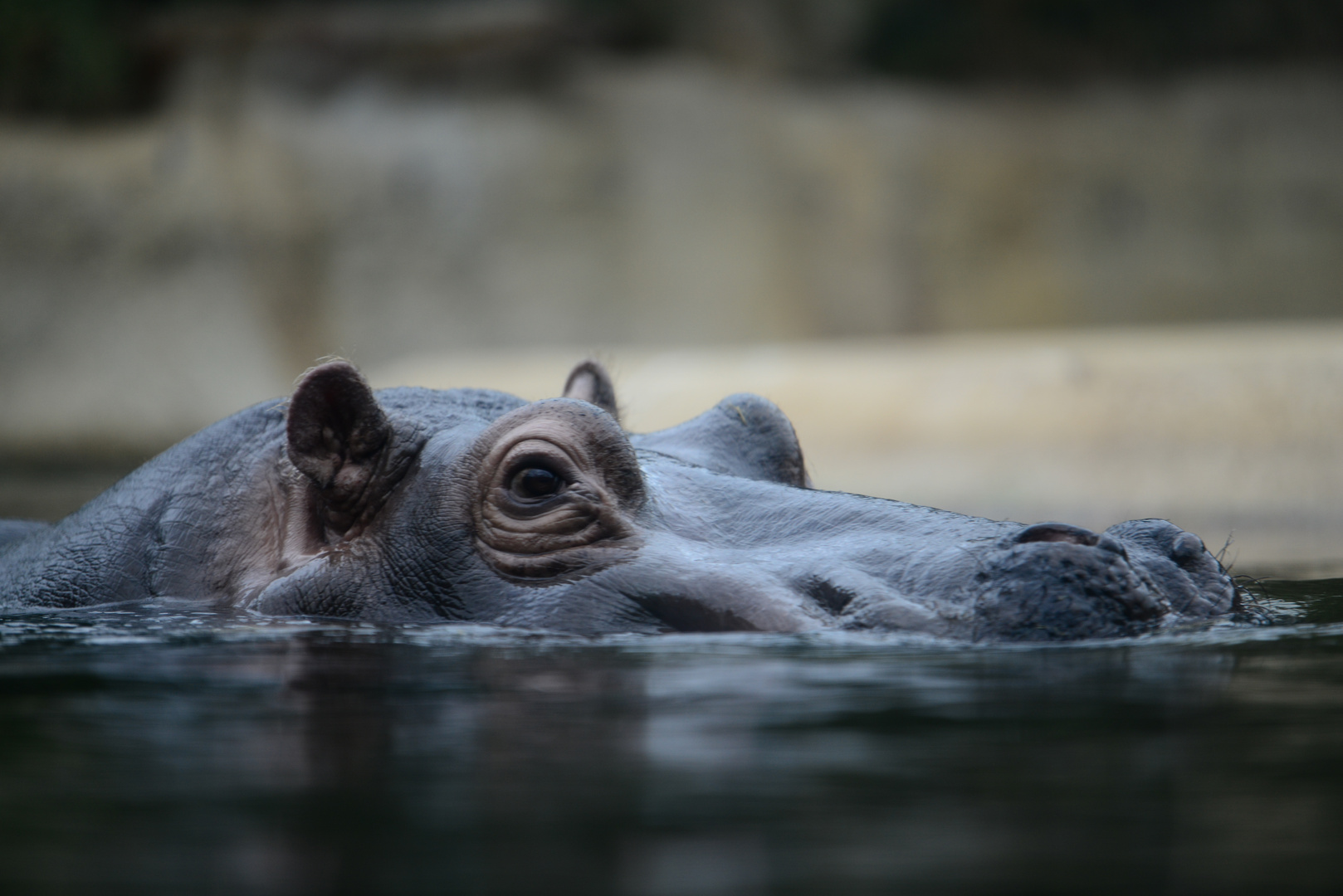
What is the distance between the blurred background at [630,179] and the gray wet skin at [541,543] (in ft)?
43.7

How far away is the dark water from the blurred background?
14.5 m

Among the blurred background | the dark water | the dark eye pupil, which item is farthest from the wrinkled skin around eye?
the blurred background

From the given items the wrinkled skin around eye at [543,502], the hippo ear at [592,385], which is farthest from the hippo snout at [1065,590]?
the hippo ear at [592,385]

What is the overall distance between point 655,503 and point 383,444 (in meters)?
0.74

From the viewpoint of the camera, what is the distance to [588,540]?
13.4 feet

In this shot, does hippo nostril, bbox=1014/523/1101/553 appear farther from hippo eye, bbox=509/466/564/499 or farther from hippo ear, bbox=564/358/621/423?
hippo ear, bbox=564/358/621/423

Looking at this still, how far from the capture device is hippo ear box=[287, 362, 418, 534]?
4164 mm

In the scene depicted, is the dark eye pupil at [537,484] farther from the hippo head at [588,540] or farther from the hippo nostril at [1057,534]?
the hippo nostril at [1057,534]

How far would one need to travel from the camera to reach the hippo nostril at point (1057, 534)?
354cm

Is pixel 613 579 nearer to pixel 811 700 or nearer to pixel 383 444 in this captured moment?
pixel 383 444

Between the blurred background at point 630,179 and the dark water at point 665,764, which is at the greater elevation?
the blurred background at point 630,179

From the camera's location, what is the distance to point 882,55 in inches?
819

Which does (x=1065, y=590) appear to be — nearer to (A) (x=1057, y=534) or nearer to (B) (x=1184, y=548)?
(A) (x=1057, y=534)

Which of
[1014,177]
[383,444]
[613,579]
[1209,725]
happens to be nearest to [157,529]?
[383,444]
